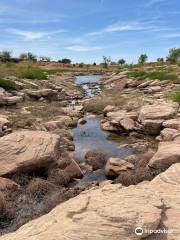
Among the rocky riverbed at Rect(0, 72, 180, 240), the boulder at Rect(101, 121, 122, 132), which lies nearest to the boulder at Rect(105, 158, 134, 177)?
the rocky riverbed at Rect(0, 72, 180, 240)

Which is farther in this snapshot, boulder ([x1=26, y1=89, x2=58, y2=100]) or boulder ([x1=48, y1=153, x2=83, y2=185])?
boulder ([x1=26, y1=89, x2=58, y2=100])

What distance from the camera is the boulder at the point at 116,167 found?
16312 mm

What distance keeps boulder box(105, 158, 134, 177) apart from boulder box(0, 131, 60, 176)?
2381 millimetres

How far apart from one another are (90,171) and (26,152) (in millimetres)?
3409

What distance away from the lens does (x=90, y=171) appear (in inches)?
680

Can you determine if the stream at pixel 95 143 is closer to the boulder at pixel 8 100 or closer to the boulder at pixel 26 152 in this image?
the boulder at pixel 26 152

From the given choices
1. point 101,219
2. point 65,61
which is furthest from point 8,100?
point 65,61

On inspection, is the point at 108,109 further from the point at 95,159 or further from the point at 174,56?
the point at 174,56

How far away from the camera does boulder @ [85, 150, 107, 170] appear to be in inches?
698

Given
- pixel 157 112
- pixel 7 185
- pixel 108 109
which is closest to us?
pixel 7 185

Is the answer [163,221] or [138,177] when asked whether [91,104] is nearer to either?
[138,177]

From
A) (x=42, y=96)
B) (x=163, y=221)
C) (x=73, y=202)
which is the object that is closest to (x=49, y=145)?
(x=73, y=202)

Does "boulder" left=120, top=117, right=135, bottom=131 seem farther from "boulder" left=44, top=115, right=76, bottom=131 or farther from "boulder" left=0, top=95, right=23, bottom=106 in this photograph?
"boulder" left=0, top=95, right=23, bottom=106

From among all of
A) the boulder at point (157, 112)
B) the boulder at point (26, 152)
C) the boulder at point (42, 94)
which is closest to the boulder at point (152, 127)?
the boulder at point (157, 112)
